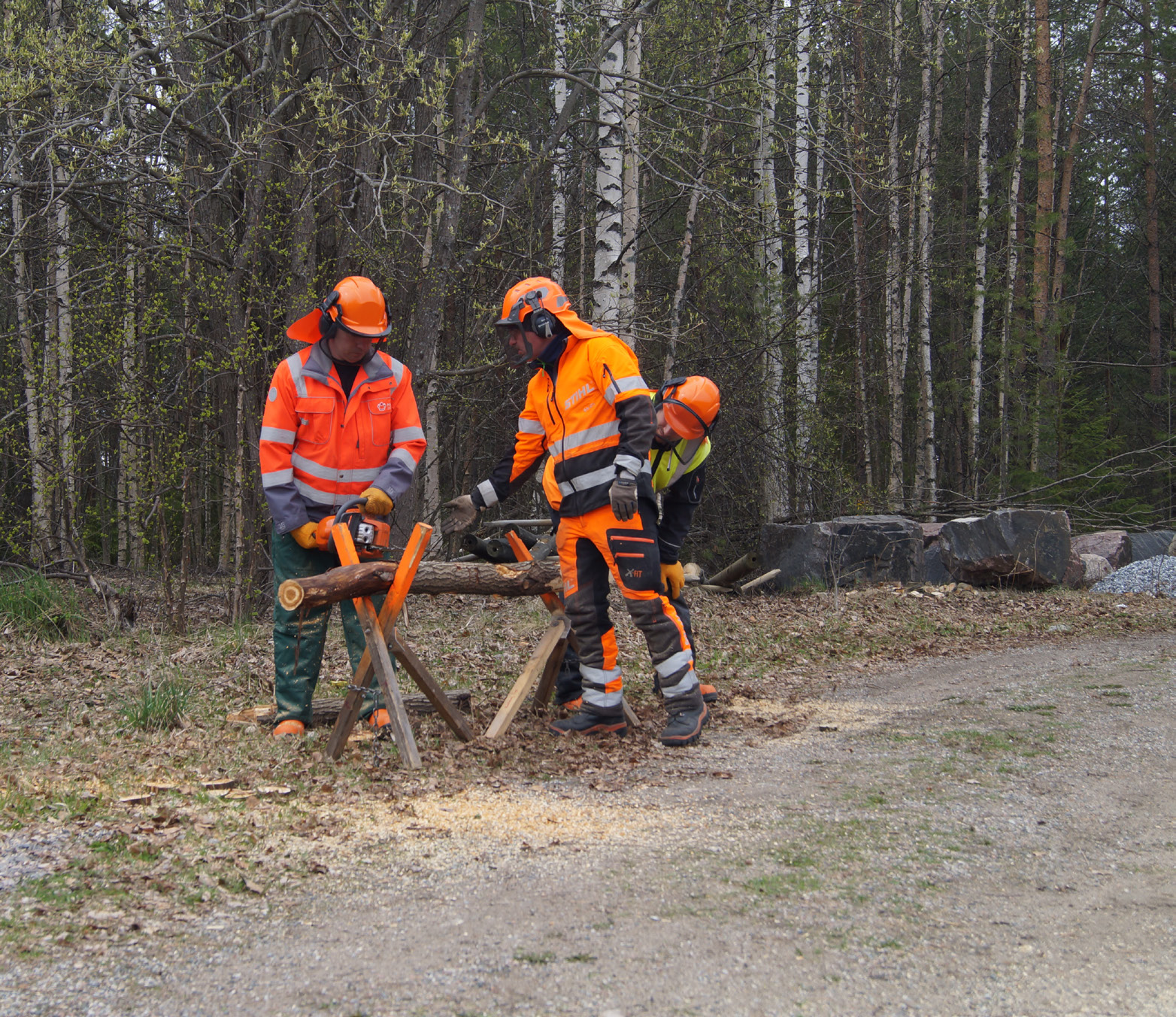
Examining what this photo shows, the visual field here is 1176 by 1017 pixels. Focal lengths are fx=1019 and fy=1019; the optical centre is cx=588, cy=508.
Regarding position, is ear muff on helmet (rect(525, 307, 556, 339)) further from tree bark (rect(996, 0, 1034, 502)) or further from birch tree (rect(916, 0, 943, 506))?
tree bark (rect(996, 0, 1034, 502))

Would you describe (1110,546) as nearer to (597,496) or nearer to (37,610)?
(597,496)

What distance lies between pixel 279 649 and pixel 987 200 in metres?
18.4

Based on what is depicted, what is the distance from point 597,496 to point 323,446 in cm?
149

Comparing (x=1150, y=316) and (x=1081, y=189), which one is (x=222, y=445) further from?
(x=1081, y=189)

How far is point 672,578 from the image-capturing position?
6555mm

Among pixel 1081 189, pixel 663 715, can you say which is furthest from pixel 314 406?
pixel 1081 189

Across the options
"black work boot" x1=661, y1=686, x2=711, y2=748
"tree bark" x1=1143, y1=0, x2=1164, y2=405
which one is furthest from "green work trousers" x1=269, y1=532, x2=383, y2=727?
"tree bark" x1=1143, y1=0, x2=1164, y2=405

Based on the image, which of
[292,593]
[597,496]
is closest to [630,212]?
[597,496]

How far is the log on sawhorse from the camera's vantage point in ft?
15.8

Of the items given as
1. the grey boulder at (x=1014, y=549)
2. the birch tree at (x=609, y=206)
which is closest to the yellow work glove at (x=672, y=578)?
the birch tree at (x=609, y=206)

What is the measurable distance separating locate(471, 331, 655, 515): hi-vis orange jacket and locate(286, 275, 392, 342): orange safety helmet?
36.7 inches

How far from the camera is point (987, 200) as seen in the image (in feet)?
64.9

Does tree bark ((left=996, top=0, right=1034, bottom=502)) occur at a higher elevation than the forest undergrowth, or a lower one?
higher

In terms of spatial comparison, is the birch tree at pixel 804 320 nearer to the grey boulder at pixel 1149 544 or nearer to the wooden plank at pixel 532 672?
the grey boulder at pixel 1149 544
